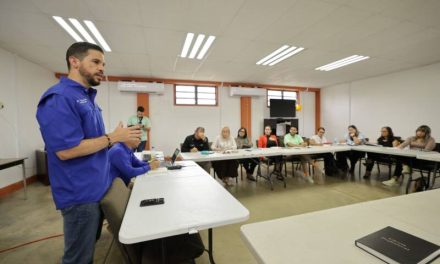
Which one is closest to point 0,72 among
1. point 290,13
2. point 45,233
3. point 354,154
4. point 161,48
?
point 161,48

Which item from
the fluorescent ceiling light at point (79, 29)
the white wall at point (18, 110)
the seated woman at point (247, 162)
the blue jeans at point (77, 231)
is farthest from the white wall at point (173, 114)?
the blue jeans at point (77, 231)

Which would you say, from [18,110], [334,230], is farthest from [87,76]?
[18,110]

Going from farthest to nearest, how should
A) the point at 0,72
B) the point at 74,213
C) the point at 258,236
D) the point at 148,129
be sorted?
the point at 148,129 → the point at 0,72 → the point at 74,213 → the point at 258,236

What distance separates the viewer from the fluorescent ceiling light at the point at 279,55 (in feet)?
12.7

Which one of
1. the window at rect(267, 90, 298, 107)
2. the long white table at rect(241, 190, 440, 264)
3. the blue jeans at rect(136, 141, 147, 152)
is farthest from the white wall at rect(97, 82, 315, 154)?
the long white table at rect(241, 190, 440, 264)

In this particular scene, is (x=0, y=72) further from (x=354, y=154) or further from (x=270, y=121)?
(x=354, y=154)

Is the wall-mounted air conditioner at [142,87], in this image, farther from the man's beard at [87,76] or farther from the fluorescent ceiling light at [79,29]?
the man's beard at [87,76]

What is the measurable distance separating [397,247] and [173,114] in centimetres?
625

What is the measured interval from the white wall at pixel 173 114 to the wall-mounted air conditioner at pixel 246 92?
31cm

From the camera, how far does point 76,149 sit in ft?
3.21

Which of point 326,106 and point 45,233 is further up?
point 326,106

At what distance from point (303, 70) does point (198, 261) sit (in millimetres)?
5228

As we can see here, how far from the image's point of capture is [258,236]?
2.73 feet

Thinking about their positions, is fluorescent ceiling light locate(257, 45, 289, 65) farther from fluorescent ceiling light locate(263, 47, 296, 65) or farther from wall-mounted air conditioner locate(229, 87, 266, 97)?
wall-mounted air conditioner locate(229, 87, 266, 97)
